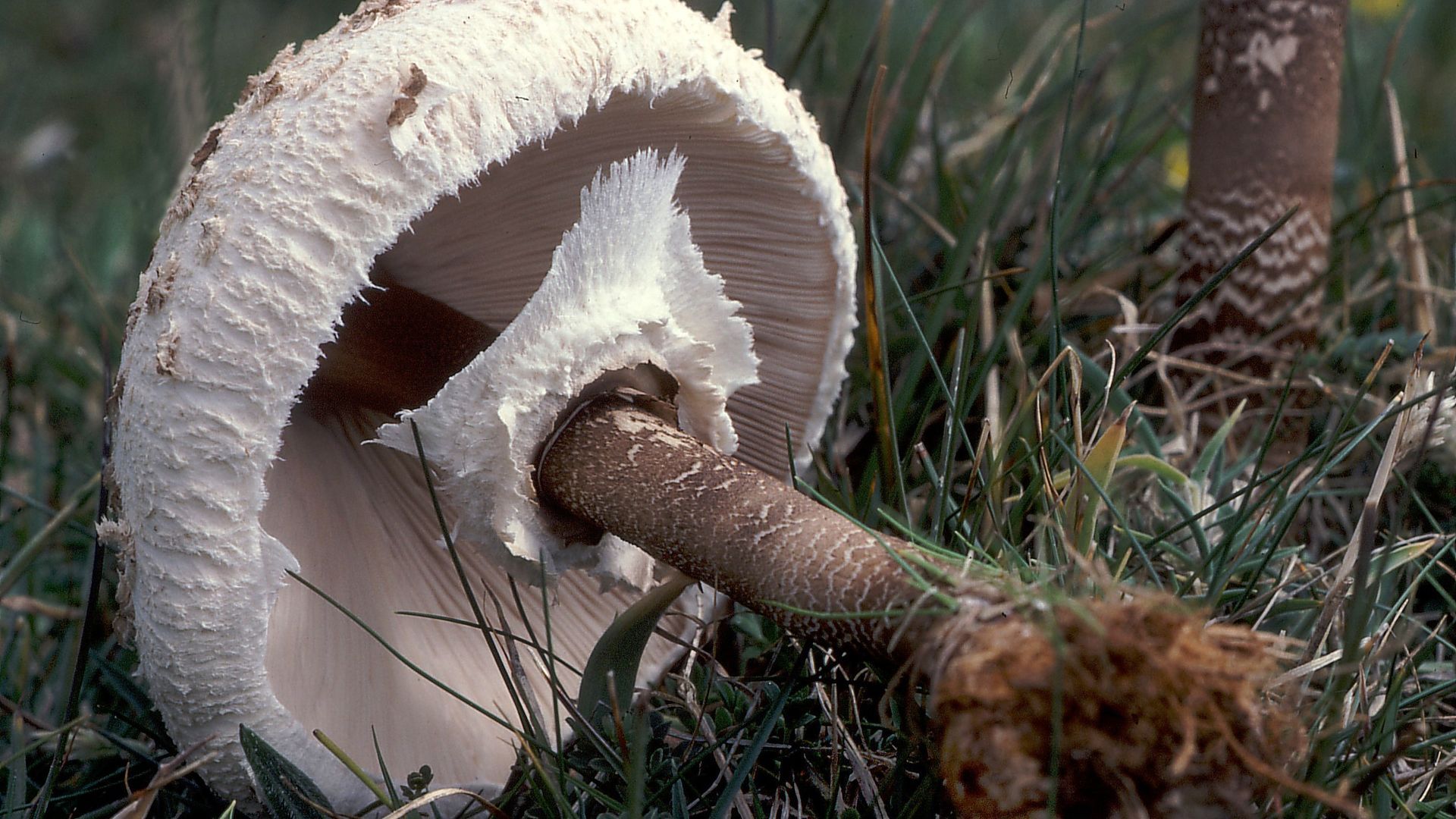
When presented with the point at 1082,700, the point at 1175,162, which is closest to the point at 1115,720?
the point at 1082,700

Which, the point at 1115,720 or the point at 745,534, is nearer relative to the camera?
the point at 1115,720

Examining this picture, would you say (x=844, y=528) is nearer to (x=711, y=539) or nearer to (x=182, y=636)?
(x=711, y=539)

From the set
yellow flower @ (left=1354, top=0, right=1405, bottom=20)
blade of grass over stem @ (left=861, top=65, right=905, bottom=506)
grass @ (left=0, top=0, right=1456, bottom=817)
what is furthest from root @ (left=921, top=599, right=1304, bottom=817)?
yellow flower @ (left=1354, top=0, right=1405, bottom=20)

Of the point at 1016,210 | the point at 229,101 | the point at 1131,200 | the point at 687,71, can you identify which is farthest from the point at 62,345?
the point at 1131,200

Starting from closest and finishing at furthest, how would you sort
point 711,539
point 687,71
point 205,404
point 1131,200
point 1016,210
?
point 205,404 → point 711,539 → point 687,71 → point 1016,210 → point 1131,200

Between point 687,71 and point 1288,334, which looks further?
point 1288,334

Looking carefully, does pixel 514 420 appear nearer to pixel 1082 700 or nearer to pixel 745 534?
pixel 745 534
